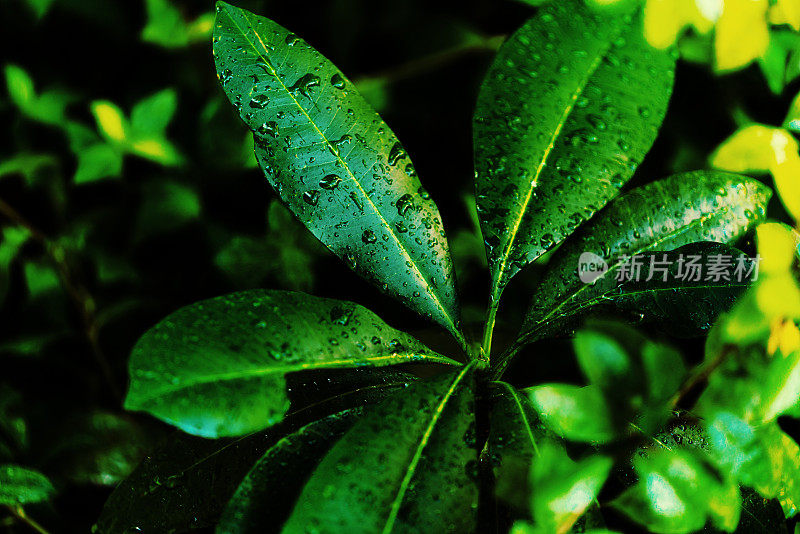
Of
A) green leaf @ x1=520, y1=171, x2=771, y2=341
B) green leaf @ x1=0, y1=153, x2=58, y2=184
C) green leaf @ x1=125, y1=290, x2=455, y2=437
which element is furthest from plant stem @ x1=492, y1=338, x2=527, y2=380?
green leaf @ x1=0, y1=153, x2=58, y2=184

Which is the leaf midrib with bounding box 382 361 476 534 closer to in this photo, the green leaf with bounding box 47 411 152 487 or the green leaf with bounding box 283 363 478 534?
the green leaf with bounding box 283 363 478 534

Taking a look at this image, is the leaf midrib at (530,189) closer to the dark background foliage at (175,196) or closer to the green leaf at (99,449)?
the dark background foliage at (175,196)

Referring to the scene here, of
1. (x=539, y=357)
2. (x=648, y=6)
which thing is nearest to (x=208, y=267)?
Result: (x=539, y=357)

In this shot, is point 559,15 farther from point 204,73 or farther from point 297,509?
point 204,73

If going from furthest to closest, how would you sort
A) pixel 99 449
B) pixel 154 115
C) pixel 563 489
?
pixel 154 115 → pixel 99 449 → pixel 563 489

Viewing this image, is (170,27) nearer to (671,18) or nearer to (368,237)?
(368,237)

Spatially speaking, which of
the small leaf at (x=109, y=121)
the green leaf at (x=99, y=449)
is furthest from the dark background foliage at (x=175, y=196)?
the small leaf at (x=109, y=121)

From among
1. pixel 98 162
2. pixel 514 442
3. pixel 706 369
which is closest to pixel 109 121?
pixel 98 162

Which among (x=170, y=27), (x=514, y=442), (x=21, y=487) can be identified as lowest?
(x=21, y=487)
